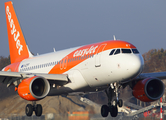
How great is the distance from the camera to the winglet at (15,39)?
31.5m

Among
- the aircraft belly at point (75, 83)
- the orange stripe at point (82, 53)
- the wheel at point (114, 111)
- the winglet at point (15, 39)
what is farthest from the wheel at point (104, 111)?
the winglet at point (15, 39)

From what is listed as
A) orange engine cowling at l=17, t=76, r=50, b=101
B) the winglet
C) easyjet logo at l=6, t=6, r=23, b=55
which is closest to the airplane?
orange engine cowling at l=17, t=76, r=50, b=101

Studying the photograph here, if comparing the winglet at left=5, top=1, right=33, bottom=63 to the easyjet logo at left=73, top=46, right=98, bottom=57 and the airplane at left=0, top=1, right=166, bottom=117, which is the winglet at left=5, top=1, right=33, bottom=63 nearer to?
the airplane at left=0, top=1, right=166, bottom=117

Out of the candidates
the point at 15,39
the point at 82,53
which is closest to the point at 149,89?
the point at 82,53

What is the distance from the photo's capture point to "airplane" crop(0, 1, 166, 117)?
773 inches

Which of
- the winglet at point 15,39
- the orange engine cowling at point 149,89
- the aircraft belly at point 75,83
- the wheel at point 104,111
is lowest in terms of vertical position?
the wheel at point 104,111

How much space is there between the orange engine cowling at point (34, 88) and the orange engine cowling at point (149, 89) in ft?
22.4

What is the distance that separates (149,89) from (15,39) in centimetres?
1490

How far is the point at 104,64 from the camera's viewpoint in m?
20.2

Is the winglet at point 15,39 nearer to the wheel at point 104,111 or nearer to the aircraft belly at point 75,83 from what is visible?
the aircraft belly at point 75,83

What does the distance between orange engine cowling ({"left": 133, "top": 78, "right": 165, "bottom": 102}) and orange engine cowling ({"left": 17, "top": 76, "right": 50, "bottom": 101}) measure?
6.81m

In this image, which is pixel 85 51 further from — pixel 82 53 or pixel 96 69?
pixel 96 69

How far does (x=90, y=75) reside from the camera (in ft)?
69.6

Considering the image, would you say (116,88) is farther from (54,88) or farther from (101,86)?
(54,88)
